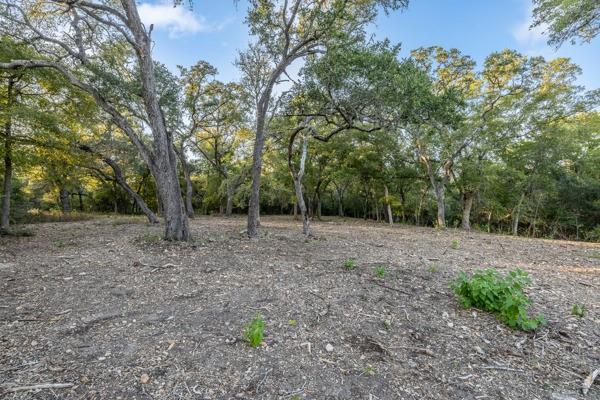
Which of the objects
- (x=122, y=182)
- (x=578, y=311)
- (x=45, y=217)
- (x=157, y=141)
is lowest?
(x=578, y=311)

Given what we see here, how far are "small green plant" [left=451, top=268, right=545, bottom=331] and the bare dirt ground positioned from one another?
145 mm

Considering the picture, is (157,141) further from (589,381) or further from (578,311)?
(578,311)

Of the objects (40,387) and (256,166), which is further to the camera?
(256,166)

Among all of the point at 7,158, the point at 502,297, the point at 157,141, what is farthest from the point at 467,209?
the point at 7,158

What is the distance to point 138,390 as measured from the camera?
199 centimetres

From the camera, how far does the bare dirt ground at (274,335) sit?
2.11 m

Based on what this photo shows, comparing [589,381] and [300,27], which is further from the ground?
[300,27]

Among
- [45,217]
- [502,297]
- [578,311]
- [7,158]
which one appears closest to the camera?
[502,297]

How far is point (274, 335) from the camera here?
2764 millimetres

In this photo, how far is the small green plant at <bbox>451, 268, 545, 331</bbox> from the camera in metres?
2.94

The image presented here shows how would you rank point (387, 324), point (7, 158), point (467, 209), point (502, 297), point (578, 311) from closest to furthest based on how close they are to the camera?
1. point (387, 324)
2. point (502, 297)
3. point (578, 311)
4. point (7, 158)
5. point (467, 209)

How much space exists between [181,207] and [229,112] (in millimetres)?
10607

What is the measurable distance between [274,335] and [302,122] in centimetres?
677

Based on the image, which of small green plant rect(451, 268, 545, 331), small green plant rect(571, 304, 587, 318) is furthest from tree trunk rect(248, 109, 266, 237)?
small green plant rect(571, 304, 587, 318)
